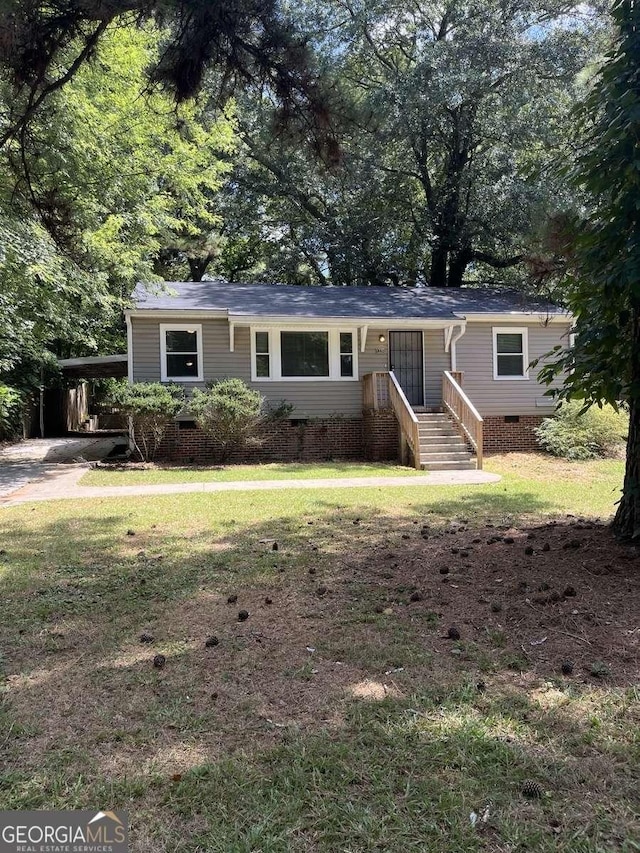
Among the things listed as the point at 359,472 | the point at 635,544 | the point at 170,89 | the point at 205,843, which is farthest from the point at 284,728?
the point at 359,472

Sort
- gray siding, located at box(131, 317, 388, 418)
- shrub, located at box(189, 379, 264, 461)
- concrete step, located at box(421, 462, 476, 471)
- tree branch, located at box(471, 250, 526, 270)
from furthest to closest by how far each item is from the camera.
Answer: tree branch, located at box(471, 250, 526, 270), gray siding, located at box(131, 317, 388, 418), shrub, located at box(189, 379, 264, 461), concrete step, located at box(421, 462, 476, 471)

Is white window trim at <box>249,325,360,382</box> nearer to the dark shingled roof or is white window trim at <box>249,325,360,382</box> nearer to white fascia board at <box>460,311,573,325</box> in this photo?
the dark shingled roof

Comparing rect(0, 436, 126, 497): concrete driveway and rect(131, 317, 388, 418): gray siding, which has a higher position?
rect(131, 317, 388, 418): gray siding

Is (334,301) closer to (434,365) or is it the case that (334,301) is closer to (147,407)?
(434,365)

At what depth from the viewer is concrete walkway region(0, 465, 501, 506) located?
8.39 m

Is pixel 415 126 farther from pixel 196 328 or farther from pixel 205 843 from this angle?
pixel 205 843

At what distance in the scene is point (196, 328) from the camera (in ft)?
43.5

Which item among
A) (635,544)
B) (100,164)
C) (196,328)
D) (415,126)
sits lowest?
(635,544)

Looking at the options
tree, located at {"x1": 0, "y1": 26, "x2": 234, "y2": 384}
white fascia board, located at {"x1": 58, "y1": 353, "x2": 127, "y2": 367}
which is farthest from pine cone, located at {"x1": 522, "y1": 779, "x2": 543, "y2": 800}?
white fascia board, located at {"x1": 58, "y1": 353, "x2": 127, "y2": 367}

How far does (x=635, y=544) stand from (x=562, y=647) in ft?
6.05

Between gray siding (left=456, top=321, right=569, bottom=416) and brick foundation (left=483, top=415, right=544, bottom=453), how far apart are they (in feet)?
0.69

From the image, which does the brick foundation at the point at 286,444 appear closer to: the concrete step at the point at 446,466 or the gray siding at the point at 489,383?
the concrete step at the point at 446,466

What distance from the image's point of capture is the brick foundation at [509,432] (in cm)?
1477

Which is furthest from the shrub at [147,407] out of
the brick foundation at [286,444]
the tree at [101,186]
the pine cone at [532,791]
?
the pine cone at [532,791]
